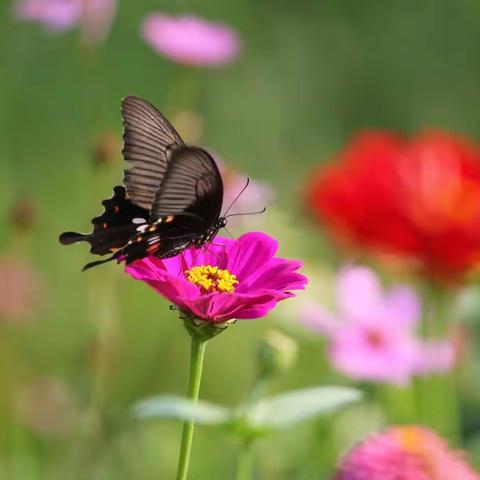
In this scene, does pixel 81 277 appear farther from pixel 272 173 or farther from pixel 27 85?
pixel 272 173

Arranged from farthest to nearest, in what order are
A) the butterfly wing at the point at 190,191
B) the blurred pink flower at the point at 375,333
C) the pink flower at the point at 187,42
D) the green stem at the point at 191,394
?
the pink flower at the point at 187,42, the blurred pink flower at the point at 375,333, the butterfly wing at the point at 190,191, the green stem at the point at 191,394

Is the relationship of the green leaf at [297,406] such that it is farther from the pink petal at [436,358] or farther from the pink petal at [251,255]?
the pink petal at [436,358]

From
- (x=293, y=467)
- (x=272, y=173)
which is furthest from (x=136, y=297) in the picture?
(x=272, y=173)

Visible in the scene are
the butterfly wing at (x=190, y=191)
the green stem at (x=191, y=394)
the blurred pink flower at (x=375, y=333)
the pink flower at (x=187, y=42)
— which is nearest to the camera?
the green stem at (x=191, y=394)

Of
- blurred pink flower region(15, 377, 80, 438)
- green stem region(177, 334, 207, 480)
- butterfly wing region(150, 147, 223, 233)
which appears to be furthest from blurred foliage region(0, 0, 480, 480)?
green stem region(177, 334, 207, 480)

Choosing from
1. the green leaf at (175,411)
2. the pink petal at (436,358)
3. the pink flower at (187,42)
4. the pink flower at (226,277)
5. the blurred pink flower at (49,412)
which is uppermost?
the pink flower at (187,42)

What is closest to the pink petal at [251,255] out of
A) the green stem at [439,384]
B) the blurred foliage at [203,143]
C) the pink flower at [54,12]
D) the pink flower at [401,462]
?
the pink flower at [401,462]
